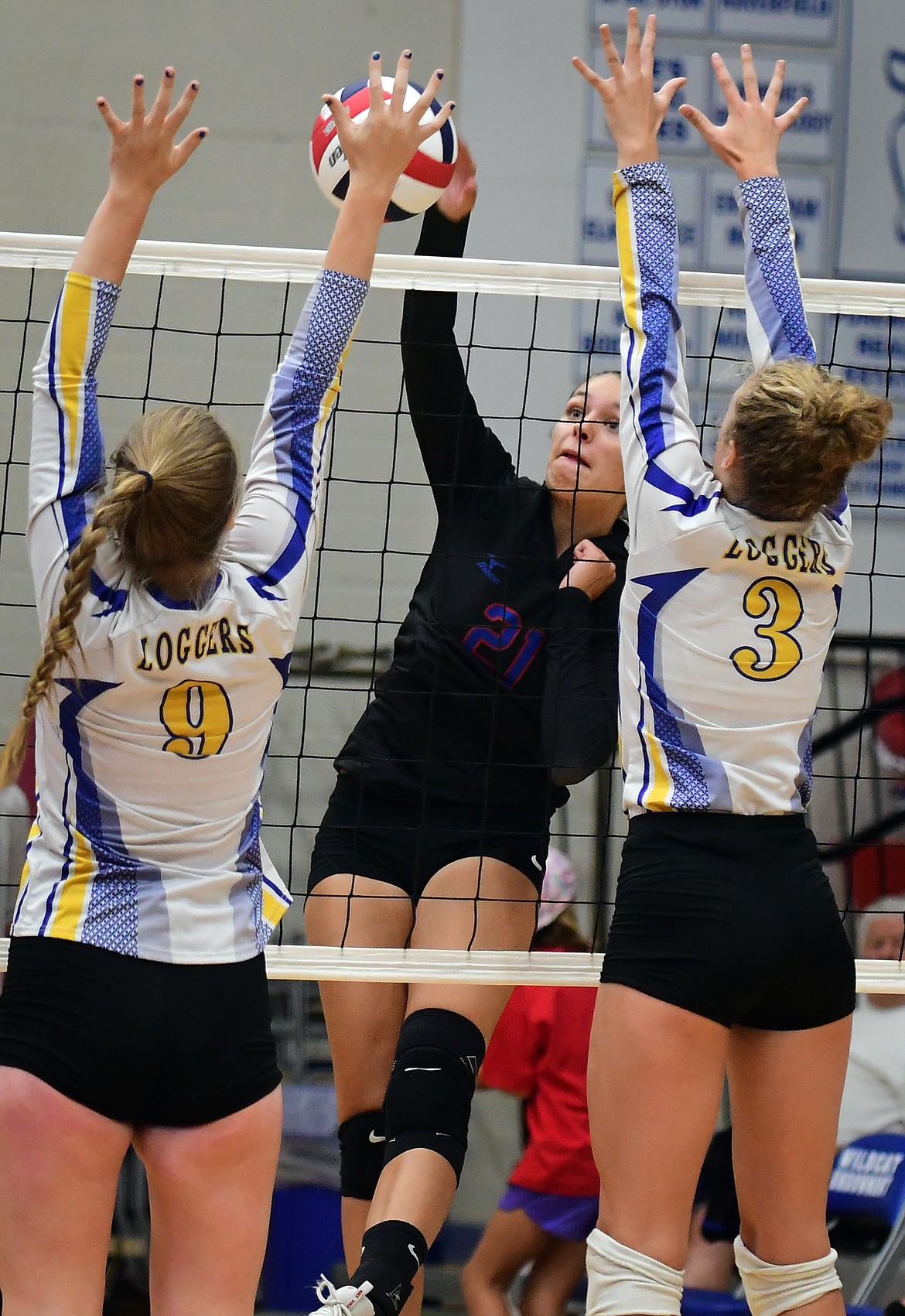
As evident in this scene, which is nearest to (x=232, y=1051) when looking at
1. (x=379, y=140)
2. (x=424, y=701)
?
(x=424, y=701)

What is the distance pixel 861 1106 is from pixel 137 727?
3319mm

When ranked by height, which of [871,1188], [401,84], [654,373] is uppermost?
[401,84]

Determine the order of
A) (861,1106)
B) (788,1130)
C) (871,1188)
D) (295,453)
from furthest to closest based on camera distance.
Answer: (861,1106)
(871,1188)
(788,1130)
(295,453)

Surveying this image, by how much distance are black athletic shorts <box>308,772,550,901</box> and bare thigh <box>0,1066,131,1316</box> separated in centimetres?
107

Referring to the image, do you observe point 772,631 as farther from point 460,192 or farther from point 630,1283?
point 460,192

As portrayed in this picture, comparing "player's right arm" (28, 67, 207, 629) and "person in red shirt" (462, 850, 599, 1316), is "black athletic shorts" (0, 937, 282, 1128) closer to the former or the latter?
"player's right arm" (28, 67, 207, 629)

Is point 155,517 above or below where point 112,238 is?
below

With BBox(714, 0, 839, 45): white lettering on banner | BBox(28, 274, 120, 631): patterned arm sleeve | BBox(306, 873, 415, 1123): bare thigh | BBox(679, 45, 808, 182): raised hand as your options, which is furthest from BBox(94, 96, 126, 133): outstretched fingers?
BBox(714, 0, 839, 45): white lettering on banner

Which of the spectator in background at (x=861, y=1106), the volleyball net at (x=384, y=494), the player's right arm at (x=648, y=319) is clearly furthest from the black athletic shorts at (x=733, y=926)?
the volleyball net at (x=384, y=494)

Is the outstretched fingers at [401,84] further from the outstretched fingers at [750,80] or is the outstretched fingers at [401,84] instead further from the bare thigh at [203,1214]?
the bare thigh at [203,1214]

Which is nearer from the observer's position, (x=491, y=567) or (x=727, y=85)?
(x=727, y=85)

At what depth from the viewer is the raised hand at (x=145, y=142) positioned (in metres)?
1.95

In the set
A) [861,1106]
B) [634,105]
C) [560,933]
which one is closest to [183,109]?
[634,105]

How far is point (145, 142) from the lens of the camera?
1.98 metres
